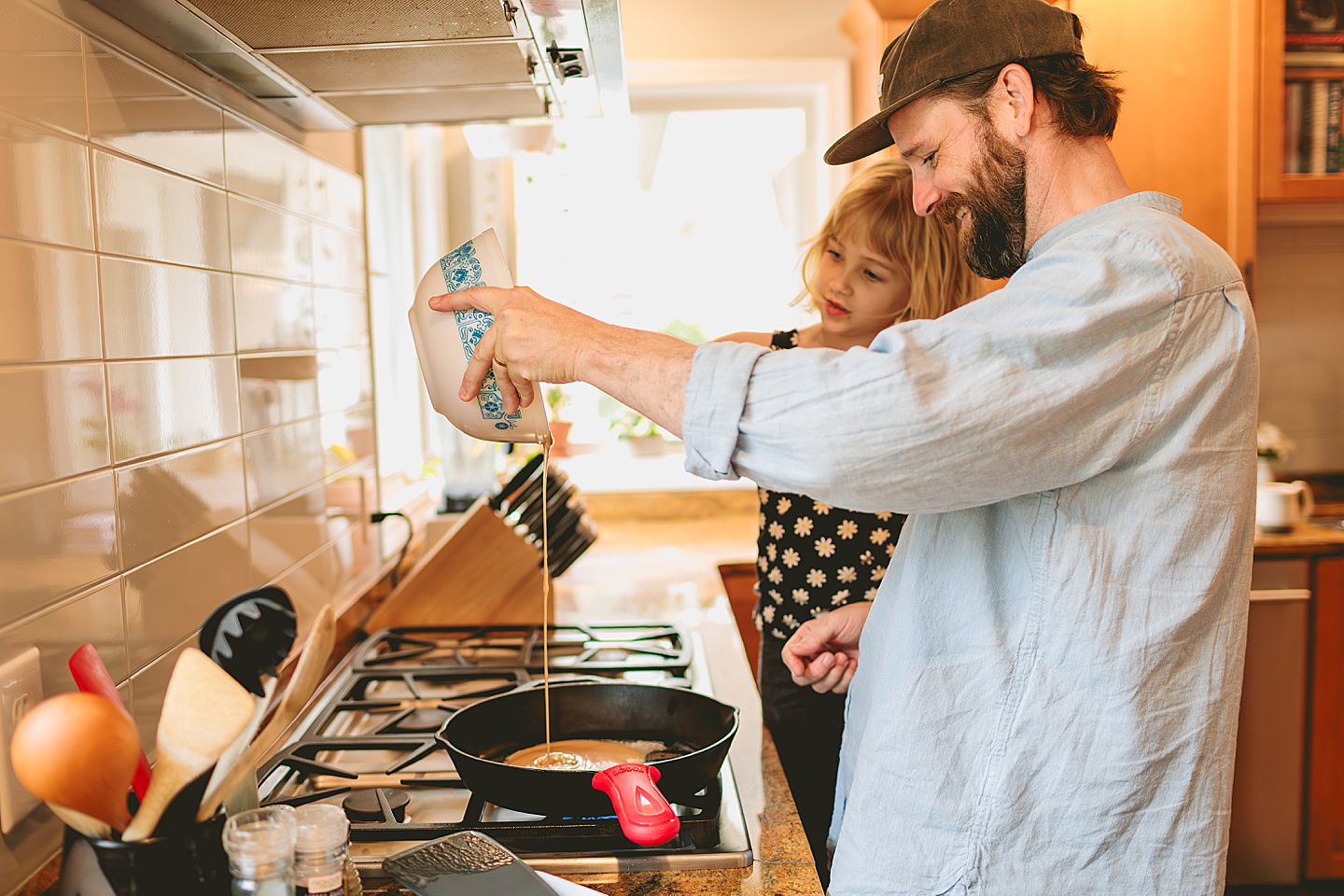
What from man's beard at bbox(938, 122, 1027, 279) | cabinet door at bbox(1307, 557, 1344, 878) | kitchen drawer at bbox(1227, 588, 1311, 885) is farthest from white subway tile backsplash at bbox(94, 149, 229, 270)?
cabinet door at bbox(1307, 557, 1344, 878)

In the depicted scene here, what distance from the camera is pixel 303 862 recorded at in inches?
25.1

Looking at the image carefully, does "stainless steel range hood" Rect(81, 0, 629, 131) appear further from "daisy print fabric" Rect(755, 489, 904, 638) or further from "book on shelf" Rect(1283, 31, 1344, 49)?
"book on shelf" Rect(1283, 31, 1344, 49)

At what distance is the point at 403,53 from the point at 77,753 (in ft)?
2.62

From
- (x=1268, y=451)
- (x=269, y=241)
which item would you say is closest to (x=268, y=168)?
(x=269, y=241)

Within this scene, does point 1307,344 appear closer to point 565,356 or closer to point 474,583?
point 474,583

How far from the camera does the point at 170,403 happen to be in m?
1.05

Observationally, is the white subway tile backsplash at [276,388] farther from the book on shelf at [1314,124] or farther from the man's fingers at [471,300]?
the book on shelf at [1314,124]

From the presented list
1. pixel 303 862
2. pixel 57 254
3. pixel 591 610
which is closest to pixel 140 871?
pixel 303 862

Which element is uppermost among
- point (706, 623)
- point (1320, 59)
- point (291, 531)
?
point (1320, 59)

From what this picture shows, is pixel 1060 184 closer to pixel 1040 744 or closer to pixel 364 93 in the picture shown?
pixel 1040 744

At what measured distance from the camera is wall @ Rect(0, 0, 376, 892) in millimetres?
786

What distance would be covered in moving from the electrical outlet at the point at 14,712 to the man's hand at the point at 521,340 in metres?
0.40

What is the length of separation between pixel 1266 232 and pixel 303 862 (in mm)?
3097

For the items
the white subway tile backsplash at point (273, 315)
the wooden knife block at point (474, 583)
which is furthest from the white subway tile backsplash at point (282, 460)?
the wooden knife block at point (474, 583)
